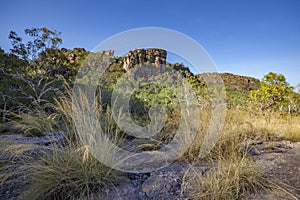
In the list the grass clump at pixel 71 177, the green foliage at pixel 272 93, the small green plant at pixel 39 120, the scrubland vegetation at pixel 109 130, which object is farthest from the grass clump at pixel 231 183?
the green foliage at pixel 272 93

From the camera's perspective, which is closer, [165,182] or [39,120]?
[165,182]

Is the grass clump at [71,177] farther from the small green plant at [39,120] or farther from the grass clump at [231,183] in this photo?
the grass clump at [231,183]

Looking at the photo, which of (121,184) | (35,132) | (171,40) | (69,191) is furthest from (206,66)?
(35,132)

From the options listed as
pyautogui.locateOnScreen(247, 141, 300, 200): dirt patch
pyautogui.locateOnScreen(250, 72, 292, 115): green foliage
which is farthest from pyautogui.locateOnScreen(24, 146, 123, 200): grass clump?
pyautogui.locateOnScreen(250, 72, 292, 115): green foliage

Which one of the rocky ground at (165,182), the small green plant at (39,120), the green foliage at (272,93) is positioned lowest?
the rocky ground at (165,182)

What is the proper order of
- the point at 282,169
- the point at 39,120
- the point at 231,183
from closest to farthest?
the point at 231,183
the point at 282,169
the point at 39,120

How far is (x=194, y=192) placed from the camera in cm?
138

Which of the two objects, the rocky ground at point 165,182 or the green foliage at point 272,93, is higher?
the green foliage at point 272,93

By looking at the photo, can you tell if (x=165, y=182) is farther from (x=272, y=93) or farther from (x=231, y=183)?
(x=272, y=93)

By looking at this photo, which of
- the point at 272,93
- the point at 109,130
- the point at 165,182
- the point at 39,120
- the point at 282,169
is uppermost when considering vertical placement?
the point at 272,93

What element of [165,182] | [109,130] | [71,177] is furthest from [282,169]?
[109,130]

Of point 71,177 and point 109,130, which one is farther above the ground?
point 109,130

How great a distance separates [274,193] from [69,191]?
Result: 5.23 ft

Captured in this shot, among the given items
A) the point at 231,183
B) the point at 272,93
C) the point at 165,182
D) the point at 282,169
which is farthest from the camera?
the point at 272,93
